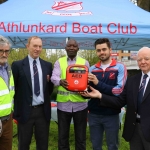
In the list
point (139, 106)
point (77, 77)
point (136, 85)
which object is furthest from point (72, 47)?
point (139, 106)

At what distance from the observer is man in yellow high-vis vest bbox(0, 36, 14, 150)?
2402 mm

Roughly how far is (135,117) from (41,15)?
2044mm

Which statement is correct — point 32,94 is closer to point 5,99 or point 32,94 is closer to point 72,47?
point 5,99

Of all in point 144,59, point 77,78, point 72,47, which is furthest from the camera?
point 72,47

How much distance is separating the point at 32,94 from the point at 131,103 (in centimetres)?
117

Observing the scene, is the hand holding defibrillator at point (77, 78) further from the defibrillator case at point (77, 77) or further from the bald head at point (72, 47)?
the bald head at point (72, 47)

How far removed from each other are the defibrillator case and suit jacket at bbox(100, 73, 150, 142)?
0.87 feet

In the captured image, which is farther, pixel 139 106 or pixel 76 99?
pixel 76 99

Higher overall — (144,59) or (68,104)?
(144,59)

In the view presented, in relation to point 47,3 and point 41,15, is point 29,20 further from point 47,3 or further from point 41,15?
point 47,3

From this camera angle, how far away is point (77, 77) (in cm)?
260

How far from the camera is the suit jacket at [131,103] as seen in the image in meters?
2.28

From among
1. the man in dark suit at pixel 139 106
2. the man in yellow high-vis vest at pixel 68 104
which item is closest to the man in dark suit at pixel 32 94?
the man in yellow high-vis vest at pixel 68 104

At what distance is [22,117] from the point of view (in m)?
2.92
